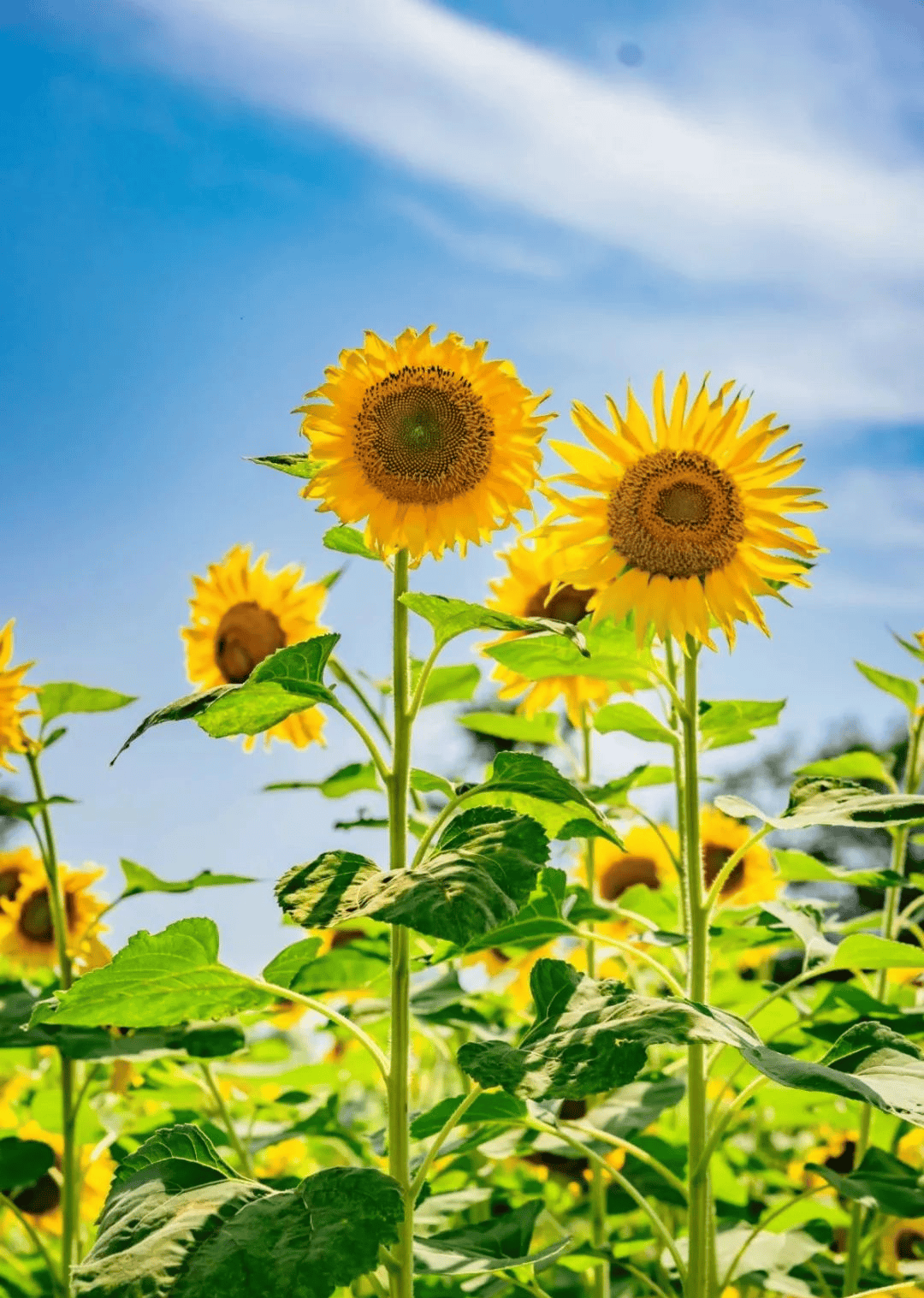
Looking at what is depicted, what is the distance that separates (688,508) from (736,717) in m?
0.37

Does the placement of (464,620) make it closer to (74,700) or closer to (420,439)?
(420,439)

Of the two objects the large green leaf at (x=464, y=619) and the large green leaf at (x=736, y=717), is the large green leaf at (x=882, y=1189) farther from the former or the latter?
the large green leaf at (x=464, y=619)

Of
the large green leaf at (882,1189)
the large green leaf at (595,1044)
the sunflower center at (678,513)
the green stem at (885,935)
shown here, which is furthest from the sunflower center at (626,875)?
the large green leaf at (595,1044)

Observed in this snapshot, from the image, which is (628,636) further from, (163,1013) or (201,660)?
(201,660)

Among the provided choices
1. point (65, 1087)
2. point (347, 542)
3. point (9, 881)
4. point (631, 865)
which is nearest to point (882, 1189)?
point (347, 542)

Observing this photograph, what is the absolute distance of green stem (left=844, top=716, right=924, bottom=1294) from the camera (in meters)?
2.30

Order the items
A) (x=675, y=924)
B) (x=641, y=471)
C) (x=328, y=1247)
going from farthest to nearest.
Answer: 1. (x=675, y=924)
2. (x=641, y=471)
3. (x=328, y=1247)

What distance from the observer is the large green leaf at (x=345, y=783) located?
7.06 feet

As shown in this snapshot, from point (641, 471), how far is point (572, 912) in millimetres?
679

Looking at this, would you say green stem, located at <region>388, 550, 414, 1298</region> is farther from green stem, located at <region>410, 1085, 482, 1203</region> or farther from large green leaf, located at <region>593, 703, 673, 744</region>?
large green leaf, located at <region>593, 703, 673, 744</region>

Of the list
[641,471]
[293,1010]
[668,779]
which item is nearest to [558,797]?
[641,471]

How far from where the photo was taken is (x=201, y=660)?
2.84 m

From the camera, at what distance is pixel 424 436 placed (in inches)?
70.9

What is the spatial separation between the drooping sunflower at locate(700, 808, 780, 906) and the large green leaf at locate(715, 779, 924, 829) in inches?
70.9
